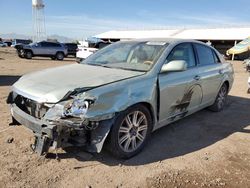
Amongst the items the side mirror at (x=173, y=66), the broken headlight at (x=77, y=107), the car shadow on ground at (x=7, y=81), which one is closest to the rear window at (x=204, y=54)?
the side mirror at (x=173, y=66)

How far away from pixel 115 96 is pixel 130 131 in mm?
660

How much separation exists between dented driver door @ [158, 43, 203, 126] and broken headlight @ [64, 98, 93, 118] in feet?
4.52

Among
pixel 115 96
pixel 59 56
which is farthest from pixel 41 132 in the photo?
pixel 59 56

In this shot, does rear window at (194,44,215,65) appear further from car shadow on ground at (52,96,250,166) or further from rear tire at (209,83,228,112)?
car shadow on ground at (52,96,250,166)

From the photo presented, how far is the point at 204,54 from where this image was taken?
19.7ft

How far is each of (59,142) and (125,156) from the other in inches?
→ 39.9

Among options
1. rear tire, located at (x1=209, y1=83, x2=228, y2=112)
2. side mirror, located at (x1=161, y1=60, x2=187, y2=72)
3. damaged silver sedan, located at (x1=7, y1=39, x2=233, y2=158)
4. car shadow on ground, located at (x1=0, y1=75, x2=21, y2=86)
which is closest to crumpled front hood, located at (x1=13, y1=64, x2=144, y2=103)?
damaged silver sedan, located at (x1=7, y1=39, x2=233, y2=158)

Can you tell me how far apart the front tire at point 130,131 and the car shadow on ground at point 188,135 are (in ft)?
0.47

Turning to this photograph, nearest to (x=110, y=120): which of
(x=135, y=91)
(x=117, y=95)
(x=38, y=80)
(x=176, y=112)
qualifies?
(x=117, y=95)

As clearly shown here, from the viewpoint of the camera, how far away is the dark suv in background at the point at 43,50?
81.6 ft

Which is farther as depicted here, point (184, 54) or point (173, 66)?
point (184, 54)

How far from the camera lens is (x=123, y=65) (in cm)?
477

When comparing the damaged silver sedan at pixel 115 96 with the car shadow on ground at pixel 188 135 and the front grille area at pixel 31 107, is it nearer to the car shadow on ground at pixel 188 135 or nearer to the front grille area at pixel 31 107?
the front grille area at pixel 31 107

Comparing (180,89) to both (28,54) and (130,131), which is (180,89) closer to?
(130,131)
